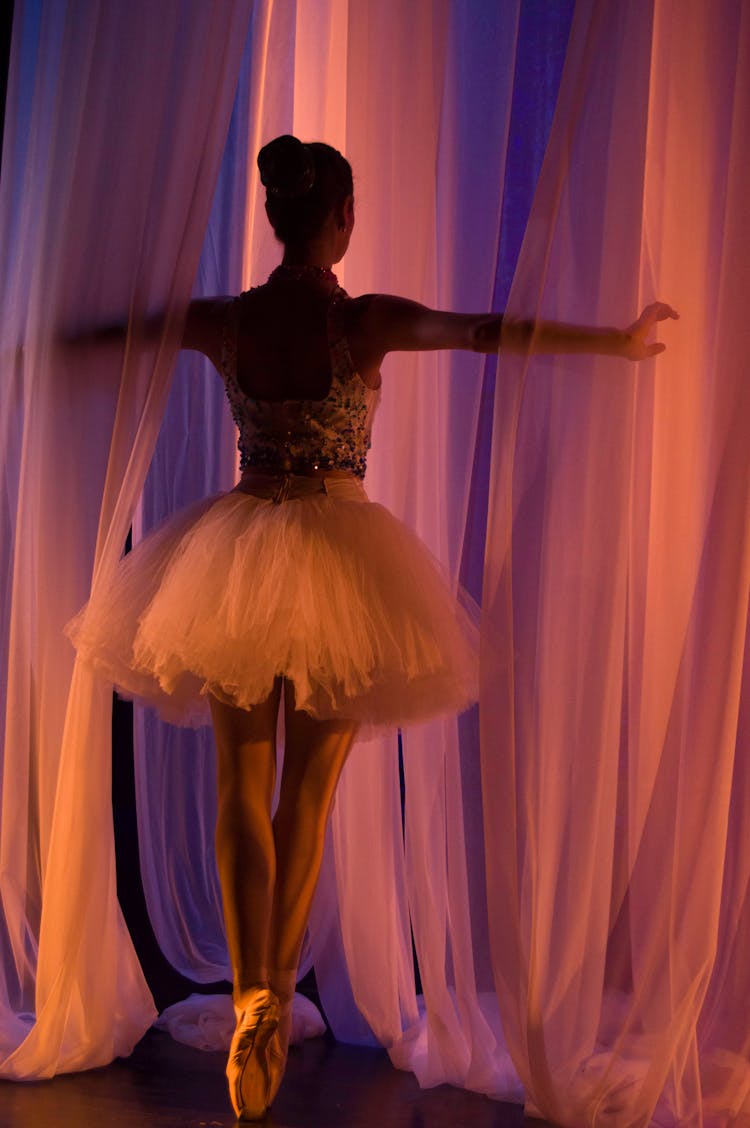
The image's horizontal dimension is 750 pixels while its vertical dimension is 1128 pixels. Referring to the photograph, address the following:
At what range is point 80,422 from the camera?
2420mm

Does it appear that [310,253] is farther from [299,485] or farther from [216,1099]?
[216,1099]

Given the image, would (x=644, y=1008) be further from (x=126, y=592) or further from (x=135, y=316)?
(x=135, y=316)

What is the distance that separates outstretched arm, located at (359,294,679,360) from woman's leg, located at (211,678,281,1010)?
0.63 meters

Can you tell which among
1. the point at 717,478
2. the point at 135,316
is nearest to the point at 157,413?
the point at 135,316

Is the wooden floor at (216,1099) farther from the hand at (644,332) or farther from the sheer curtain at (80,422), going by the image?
the hand at (644,332)

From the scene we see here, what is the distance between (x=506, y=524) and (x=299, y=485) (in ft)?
1.19

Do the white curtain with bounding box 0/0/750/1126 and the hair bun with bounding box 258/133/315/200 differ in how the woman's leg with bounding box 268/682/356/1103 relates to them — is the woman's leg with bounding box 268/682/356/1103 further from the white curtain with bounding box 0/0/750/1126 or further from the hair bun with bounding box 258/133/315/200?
the hair bun with bounding box 258/133/315/200

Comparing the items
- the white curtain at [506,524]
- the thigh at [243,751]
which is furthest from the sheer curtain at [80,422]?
the thigh at [243,751]

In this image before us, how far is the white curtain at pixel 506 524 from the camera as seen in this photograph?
2031 mm

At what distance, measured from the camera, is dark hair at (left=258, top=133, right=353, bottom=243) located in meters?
2.12

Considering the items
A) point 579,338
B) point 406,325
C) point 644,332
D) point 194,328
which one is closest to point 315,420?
point 406,325

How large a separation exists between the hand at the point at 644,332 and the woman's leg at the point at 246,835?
0.80 m

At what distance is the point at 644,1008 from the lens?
2.03m

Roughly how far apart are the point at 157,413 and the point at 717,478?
1006 millimetres
